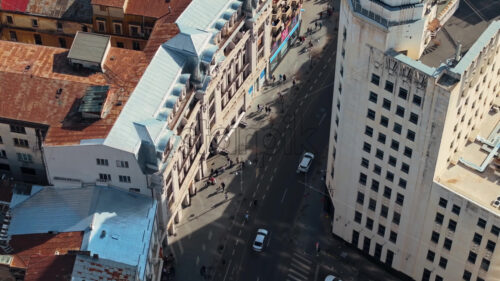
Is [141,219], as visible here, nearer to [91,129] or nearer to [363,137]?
[91,129]

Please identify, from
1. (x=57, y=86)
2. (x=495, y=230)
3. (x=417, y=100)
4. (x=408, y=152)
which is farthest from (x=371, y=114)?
(x=57, y=86)

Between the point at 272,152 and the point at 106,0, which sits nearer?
the point at 106,0

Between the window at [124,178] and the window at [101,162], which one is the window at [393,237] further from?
the window at [101,162]

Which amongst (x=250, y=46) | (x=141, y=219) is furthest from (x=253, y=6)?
(x=141, y=219)

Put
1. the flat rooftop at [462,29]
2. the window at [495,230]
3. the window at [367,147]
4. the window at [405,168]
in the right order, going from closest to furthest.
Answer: the flat rooftop at [462,29] → the window at [495,230] → the window at [405,168] → the window at [367,147]

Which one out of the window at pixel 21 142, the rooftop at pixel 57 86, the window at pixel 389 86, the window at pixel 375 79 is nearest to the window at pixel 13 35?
the rooftop at pixel 57 86
